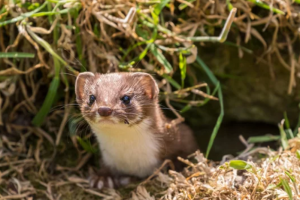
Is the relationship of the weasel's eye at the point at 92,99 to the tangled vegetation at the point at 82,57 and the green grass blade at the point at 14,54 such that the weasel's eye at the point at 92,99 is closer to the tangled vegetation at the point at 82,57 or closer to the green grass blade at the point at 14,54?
the tangled vegetation at the point at 82,57

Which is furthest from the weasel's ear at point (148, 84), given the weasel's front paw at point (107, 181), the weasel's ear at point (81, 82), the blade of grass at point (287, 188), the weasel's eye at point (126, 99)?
the blade of grass at point (287, 188)

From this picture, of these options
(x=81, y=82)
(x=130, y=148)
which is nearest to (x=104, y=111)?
(x=81, y=82)

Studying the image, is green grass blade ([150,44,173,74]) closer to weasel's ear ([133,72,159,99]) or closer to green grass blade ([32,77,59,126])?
weasel's ear ([133,72,159,99])

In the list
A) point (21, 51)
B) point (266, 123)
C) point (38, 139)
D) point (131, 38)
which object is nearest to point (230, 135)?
point (266, 123)

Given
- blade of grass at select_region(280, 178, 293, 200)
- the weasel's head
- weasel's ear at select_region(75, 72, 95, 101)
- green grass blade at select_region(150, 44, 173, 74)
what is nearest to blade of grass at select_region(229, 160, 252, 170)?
blade of grass at select_region(280, 178, 293, 200)

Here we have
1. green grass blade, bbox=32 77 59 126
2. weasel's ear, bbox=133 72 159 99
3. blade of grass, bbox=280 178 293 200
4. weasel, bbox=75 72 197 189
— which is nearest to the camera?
blade of grass, bbox=280 178 293 200

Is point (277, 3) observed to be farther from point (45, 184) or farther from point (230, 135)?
point (45, 184)

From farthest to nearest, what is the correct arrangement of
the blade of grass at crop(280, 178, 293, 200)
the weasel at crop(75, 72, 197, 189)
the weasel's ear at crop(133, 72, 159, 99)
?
1. the weasel's ear at crop(133, 72, 159, 99)
2. the weasel at crop(75, 72, 197, 189)
3. the blade of grass at crop(280, 178, 293, 200)
